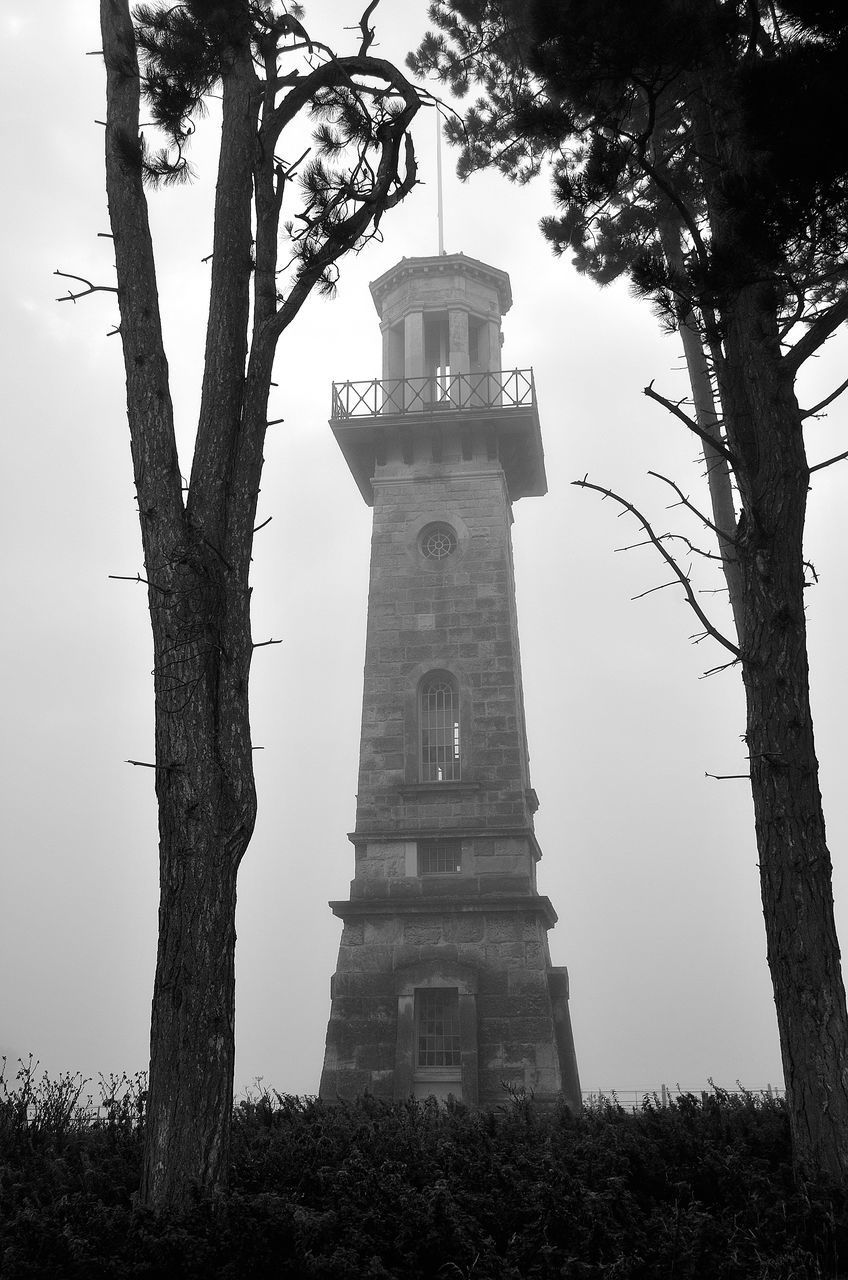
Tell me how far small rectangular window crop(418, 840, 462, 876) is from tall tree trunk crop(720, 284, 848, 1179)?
38.6ft

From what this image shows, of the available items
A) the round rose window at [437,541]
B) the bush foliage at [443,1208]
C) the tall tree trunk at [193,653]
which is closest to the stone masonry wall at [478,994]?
the round rose window at [437,541]

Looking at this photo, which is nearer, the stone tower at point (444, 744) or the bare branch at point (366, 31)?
the bare branch at point (366, 31)

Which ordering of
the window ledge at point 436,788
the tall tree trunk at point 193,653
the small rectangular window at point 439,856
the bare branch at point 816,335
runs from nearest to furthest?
the tall tree trunk at point 193,653 → the bare branch at point 816,335 → the small rectangular window at point 439,856 → the window ledge at point 436,788

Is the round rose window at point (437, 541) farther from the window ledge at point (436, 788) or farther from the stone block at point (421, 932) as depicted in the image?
the stone block at point (421, 932)

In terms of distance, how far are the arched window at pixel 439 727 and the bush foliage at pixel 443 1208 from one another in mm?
12136

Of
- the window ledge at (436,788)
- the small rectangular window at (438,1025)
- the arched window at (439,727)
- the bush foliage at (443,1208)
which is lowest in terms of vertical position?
the bush foliage at (443,1208)

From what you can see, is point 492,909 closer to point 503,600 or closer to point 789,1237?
point 503,600

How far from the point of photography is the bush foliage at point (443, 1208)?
4738 mm

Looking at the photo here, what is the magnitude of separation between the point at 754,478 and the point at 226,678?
3823 mm

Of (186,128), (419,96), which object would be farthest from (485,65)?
(186,128)

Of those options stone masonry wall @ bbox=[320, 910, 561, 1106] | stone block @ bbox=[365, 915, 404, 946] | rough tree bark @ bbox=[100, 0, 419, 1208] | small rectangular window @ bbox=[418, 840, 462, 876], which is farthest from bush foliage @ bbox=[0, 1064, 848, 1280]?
small rectangular window @ bbox=[418, 840, 462, 876]

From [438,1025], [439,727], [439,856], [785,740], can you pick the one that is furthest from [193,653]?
[439,727]

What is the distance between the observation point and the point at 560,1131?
6.95 meters

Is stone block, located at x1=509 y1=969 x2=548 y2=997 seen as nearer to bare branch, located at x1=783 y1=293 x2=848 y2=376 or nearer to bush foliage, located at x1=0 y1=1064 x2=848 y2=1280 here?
bush foliage, located at x1=0 y1=1064 x2=848 y2=1280
